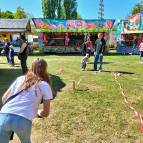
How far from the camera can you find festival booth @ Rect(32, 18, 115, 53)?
37469 mm

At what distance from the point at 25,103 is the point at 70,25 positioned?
110ft

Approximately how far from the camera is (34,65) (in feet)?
15.1

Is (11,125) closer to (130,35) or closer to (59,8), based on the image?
(130,35)

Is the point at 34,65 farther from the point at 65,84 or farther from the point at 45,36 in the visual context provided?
the point at 45,36

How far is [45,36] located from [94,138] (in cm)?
3075

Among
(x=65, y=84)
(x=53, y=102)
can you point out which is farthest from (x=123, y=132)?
(x=65, y=84)

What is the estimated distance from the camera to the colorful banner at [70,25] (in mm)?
37438

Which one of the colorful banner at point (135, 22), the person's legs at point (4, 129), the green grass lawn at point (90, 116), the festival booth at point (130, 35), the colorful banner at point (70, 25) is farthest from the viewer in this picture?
the colorful banner at point (135, 22)

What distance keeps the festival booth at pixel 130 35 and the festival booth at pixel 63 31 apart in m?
3.38

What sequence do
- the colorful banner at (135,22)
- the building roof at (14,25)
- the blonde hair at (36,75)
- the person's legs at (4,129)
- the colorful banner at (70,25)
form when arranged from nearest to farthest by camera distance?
1. the person's legs at (4,129)
2. the blonde hair at (36,75)
3. the colorful banner at (70,25)
4. the colorful banner at (135,22)
5. the building roof at (14,25)

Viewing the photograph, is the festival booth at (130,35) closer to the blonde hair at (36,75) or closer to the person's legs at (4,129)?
the blonde hair at (36,75)

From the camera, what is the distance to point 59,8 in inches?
3056

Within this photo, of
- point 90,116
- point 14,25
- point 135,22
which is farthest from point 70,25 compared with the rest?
point 90,116

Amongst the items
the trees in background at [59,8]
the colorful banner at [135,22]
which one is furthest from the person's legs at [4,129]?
the trees in background at [59,8]
